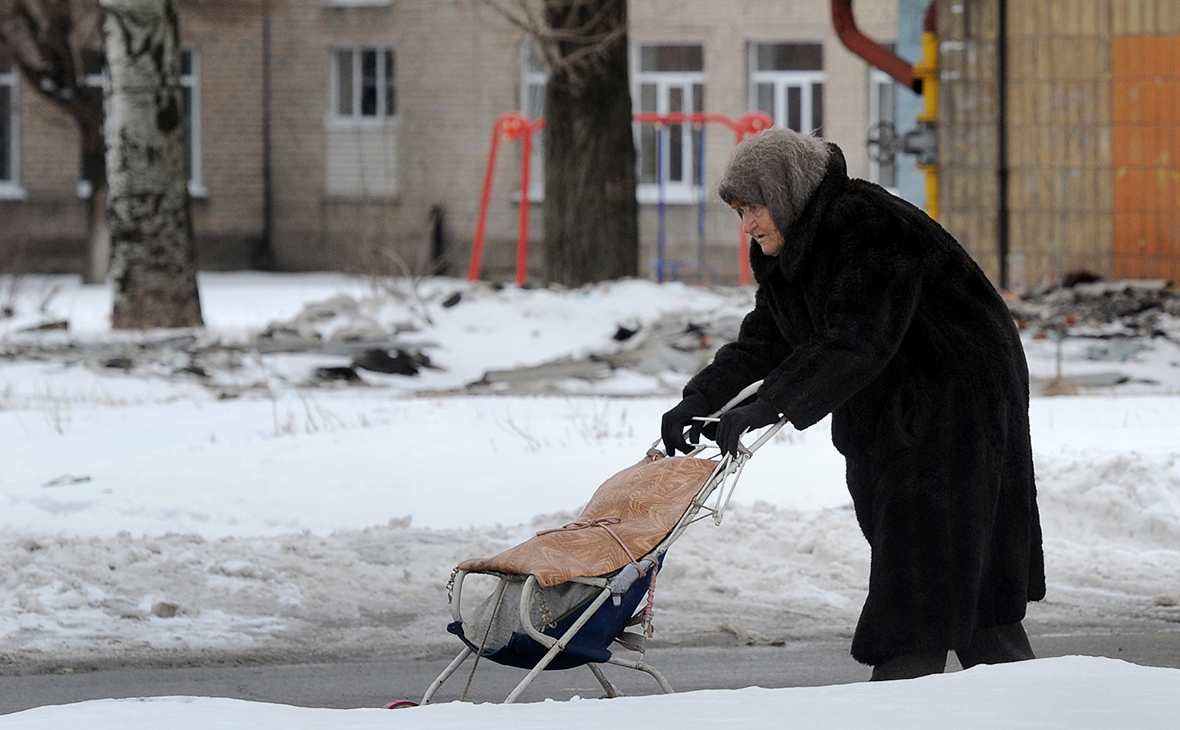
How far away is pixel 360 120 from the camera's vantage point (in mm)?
29781

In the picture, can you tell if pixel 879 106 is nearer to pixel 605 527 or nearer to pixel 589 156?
pixel 589 156

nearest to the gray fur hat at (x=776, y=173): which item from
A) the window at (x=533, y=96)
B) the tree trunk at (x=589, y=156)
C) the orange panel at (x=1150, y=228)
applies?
the tree trunk at (x=589, y=156)

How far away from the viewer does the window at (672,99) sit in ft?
92.4

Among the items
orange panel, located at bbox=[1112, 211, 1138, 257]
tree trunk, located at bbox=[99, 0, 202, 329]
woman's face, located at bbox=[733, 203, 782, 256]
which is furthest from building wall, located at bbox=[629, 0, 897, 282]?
woman's face, located at bbox=[733, 203, 782, 256]

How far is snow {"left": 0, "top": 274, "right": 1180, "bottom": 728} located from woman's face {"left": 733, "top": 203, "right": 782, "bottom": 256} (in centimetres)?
113

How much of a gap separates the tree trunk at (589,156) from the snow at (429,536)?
4.25m

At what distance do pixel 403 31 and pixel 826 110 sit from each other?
25.0 ft

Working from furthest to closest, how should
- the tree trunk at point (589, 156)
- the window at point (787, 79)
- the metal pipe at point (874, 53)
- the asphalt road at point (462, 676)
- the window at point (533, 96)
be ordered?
the window at point (533, 96) < the window at point (787, 79) < the metal pipe at point (874, 53) < the tree trunk at point (589, 156) < the asphalt road at point (462, 676)

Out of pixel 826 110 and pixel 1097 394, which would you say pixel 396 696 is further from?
pixel 826 110

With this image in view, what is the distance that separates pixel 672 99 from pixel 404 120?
482 cm

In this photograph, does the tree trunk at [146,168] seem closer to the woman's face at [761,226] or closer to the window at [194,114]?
the woman's face at [761,226]

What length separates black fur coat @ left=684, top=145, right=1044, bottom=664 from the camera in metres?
3.96

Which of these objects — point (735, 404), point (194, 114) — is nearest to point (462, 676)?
point (735, 404)

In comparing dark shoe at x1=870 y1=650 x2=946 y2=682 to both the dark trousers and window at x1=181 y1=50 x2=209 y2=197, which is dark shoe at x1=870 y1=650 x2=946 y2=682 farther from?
window at x1=181 y1=50 x2=209 y2=197
